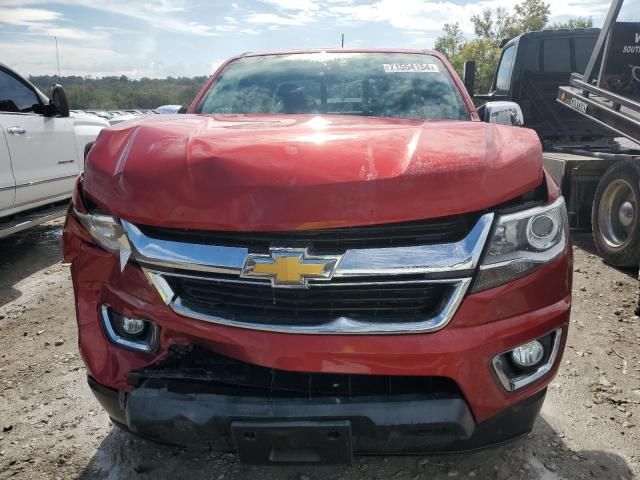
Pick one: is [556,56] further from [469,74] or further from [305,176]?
[305,176]

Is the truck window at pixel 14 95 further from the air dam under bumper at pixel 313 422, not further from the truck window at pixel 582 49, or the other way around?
the truck window at pixel 582 49

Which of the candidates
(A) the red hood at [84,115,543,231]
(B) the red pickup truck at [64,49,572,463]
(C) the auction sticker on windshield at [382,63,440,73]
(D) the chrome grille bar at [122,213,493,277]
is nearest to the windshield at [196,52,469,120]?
(C) the auction sticker on windshield at [382,63,440,73]

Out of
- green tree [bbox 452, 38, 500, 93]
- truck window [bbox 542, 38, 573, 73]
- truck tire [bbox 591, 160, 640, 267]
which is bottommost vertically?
truck tire [bbox 591, 160, 640, 267]

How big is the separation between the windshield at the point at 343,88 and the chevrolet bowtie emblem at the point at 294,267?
61.6 inches

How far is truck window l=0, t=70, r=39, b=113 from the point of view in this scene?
483 cm

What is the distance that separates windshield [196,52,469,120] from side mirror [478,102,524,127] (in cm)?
14

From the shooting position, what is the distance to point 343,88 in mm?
3199

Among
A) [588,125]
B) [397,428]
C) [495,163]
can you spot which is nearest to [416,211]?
[495,163]

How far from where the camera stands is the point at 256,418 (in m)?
1.64

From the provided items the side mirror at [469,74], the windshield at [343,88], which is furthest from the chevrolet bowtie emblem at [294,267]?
the side mirror at [469,74]

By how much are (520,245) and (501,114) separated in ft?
5.12

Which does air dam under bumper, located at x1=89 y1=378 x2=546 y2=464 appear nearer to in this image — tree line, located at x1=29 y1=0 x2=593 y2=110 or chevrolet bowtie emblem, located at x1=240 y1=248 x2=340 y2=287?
chevrolet bowtie emblem, located at x1=240 y1=248 x2=340 y2=287

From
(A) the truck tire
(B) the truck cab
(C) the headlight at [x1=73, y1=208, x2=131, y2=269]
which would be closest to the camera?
(C) the headlight at [x1=73, y1=208, x2=131, y2=269]

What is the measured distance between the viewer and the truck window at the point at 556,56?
23.7 feet
